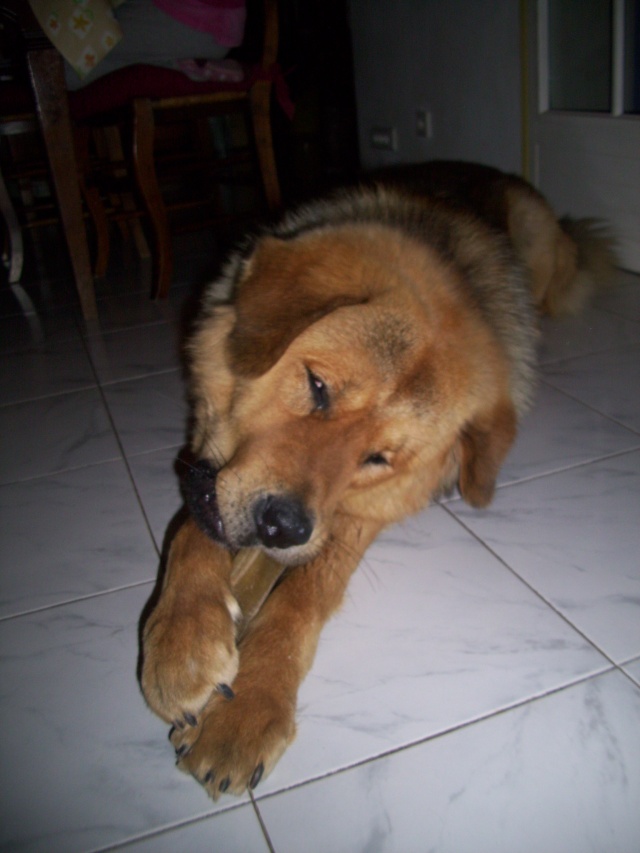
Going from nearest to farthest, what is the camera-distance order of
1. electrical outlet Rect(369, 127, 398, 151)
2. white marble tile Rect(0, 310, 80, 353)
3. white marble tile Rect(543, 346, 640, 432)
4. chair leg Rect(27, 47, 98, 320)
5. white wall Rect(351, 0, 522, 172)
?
white marble tile Rect(543, 346, 640, 432) < chair leg Rect(27, 47, 98, 320) < white marble tile Rect(0, 310, 80, 353) < white wall Rect(351, 0, 522, 172) < electrical outlet Rect(369, 127, 398, 151)

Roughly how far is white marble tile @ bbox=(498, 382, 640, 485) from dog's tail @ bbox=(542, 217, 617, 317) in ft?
3.11

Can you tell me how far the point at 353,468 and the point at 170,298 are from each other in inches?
105

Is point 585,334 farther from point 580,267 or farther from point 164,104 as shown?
point 164,104

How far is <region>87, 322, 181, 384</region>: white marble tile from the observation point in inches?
112

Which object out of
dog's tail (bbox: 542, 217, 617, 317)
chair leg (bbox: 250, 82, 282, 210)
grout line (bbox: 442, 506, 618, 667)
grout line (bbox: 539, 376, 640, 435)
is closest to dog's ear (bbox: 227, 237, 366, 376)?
grout line (bbox: 442, 506, 618, 667)

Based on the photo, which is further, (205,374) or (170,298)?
(170,298)

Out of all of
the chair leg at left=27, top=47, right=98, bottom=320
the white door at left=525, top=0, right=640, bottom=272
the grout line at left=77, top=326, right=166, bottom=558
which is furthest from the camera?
the white door at left=525, top=0, right=640, bottom=272

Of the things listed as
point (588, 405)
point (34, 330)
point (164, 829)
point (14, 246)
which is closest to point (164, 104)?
point (34, 330)

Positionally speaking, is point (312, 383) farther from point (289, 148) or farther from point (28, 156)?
point (28, 156)

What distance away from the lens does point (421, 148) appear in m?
4.84

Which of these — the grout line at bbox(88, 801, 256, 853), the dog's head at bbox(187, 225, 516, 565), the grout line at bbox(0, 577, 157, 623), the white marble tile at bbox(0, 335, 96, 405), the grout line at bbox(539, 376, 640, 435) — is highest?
the dog's head at bbox(187, 225, 516, 565)

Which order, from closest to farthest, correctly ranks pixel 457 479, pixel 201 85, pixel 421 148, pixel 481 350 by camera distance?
pixel 481 350 < pixel 457 479 < pixel 201 85 < pixel 421 148

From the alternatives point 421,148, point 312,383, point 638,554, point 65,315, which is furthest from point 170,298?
point 638,554

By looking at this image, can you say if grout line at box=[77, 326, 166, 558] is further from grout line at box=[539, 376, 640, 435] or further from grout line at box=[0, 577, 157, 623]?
grout line at box=[539, 376, 640, 435]
